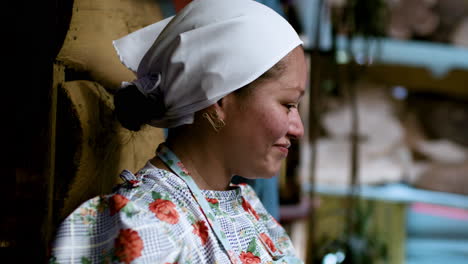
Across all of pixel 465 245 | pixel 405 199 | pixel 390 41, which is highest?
pixel 390 41

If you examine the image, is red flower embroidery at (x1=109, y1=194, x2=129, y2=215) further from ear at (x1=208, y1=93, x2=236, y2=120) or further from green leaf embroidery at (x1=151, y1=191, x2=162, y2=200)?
ear at (x1=208, y1=93, x2=236, y2=120)

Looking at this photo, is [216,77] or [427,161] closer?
[216,77]

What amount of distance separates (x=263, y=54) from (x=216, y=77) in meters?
0.09

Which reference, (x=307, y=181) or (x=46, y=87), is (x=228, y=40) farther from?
(x=307, y=181)

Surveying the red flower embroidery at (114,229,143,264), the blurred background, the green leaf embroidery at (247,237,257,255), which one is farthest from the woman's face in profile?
the blurred background

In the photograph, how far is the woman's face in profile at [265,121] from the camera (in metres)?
0.89

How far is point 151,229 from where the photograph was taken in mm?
767

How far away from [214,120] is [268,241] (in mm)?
255

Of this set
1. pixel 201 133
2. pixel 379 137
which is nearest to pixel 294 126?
pixel 201 133

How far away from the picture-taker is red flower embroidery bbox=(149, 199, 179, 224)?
80cm

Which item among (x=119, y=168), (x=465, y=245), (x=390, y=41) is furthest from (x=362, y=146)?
(x=119, y=168)

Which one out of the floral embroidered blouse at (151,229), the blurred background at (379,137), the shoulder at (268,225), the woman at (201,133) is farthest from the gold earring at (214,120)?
the blurred background at (379,137)

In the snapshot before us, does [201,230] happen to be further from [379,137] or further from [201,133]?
[379,137]

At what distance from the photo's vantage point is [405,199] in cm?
277
